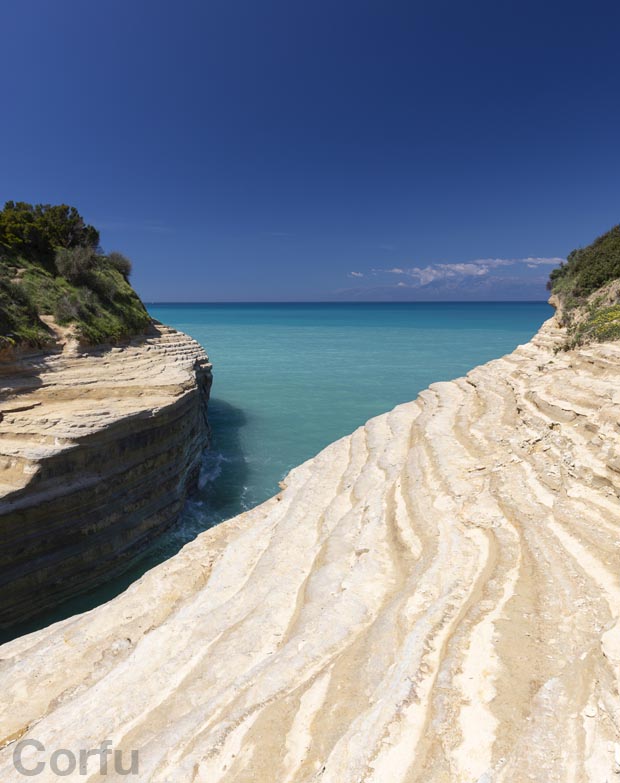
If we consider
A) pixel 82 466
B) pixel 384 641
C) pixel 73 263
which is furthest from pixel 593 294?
pixel 73 263

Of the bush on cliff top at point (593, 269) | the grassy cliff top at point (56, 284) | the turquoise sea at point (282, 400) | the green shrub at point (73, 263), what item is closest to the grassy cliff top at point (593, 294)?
the bush on cliff top at point (593, 269)

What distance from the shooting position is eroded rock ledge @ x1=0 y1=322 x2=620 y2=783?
9.86 feet

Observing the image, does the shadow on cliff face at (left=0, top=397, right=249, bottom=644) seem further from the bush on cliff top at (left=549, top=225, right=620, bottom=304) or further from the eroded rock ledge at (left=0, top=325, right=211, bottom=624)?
the bush on cliff top at (left=549, top=225, right=620, bottom=304)

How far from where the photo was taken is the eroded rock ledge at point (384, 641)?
118 inches

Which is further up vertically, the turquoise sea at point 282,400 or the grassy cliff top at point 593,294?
the grassy cliff top at point 593,294

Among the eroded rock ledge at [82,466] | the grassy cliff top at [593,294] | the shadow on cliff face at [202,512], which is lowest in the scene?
the shadow on cliff face at [202,512]

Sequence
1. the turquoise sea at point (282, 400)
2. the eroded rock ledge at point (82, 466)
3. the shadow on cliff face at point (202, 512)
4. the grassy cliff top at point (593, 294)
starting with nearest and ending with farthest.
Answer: the eroded rock ledge at point (82, 466) < the shadow on cliff face at point (202, 512) < the grassy cliff top at point (593, 294) < the turquoise sea at point (282, 400)

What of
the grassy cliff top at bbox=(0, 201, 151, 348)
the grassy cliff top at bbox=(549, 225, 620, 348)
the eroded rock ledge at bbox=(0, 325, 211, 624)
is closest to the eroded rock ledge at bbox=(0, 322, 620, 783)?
the eroded rock ledge at bbox=(0, 325, 211, 624)

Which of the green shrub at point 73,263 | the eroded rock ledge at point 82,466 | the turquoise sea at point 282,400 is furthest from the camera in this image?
the green shrub at point 73,263

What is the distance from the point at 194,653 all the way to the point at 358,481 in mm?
5410

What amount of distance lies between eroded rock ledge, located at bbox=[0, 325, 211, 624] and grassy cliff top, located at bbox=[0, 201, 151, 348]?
1162 millimetres

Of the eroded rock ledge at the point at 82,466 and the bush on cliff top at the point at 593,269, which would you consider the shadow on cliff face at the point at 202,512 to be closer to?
the eroded rock ledge at the point at 82,466

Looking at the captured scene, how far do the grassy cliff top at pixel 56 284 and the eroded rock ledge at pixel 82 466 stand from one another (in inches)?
45.8

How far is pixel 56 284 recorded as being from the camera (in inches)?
669
